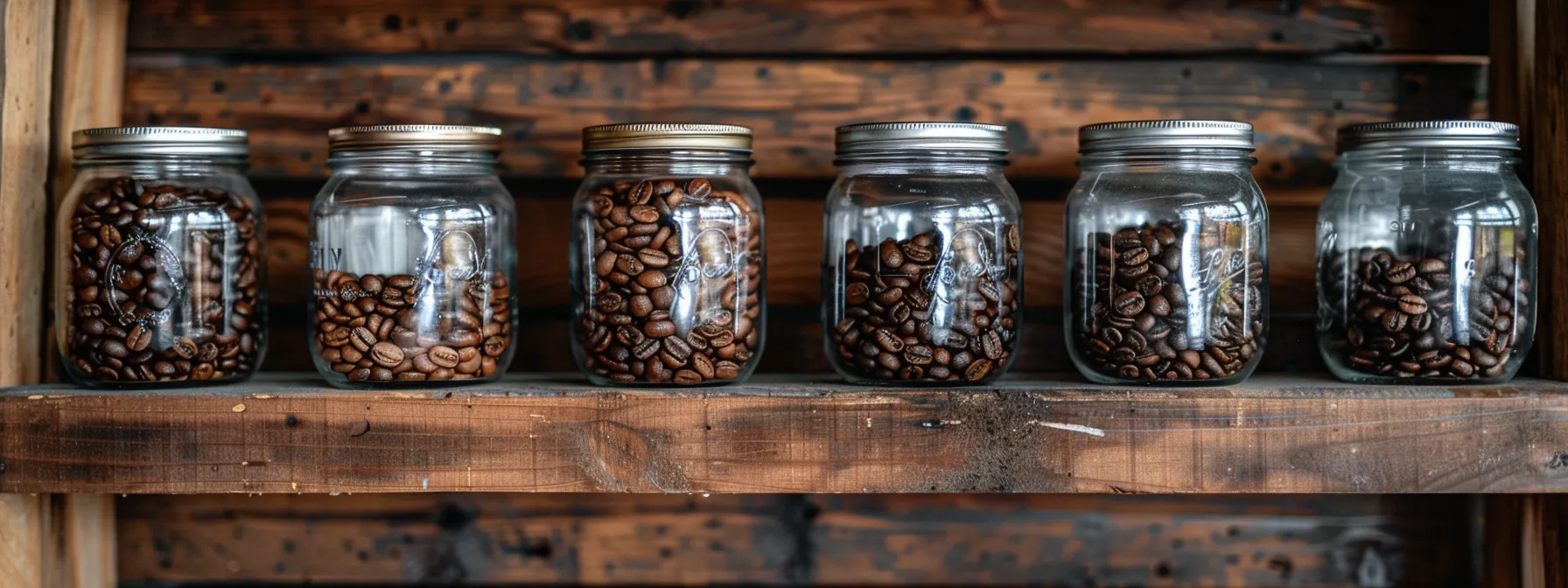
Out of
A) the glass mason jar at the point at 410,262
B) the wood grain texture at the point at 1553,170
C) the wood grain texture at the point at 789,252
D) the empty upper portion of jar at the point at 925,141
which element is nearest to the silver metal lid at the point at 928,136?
the empty upper portion of jar at the point at 925,141

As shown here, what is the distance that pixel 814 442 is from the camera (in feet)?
3.50

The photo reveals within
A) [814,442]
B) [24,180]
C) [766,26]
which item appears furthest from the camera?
[766,26]

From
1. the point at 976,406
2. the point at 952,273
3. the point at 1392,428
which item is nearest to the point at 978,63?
the point at 952,273

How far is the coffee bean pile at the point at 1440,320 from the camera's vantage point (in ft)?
3.63

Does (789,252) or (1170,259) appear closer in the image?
(1170,259)

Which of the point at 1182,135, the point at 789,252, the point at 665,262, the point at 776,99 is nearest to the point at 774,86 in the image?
the point at 776,99

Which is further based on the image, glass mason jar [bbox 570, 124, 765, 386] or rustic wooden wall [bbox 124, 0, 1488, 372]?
rustic wooden wall [bbox 124, 0, 1488, 372]

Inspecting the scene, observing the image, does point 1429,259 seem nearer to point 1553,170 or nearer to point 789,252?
point 1553,170

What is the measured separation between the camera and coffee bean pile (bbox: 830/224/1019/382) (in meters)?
1.10

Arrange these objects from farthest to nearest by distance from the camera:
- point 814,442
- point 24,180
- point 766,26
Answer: point 766,26, point 24,180, point 814,442

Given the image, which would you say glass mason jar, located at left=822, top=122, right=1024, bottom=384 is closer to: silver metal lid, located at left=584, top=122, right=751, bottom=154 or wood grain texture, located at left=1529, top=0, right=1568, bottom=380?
silver metal lid, located at left=584, top=122, right=751, bottom=154

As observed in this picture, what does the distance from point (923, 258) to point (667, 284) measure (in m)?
0.25

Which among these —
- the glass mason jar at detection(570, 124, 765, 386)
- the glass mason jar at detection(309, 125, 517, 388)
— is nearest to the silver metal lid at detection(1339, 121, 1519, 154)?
the glass mason jar at detection(570, 124, 765, 386)

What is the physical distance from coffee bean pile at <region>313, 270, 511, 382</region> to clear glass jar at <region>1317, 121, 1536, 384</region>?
2.93ft
